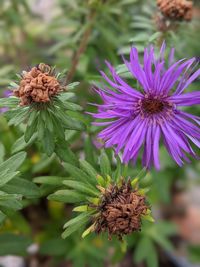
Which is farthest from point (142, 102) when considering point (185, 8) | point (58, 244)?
point (58, 244)

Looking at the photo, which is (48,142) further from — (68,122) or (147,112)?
(147,112)

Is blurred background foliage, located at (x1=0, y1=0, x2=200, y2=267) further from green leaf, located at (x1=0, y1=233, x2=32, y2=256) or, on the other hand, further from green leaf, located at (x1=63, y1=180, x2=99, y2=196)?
green leaf, located at (x1=63, y1=180, x2=99, y2=196)

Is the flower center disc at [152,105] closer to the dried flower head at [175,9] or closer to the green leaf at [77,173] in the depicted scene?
the green leaf at [77,173]

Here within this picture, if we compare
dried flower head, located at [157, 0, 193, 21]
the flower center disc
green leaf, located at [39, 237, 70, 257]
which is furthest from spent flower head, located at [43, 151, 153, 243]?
green leaf, located at [39, 237, 70, 257]

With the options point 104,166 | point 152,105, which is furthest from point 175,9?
point 104,166

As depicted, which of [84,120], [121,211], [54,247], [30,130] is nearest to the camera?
[121,211]

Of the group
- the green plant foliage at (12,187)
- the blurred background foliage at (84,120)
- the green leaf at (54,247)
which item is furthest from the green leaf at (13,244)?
the green plant foliage at (12,187)

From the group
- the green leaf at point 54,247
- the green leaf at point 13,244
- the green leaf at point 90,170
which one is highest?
the green leaf at point 90,170
